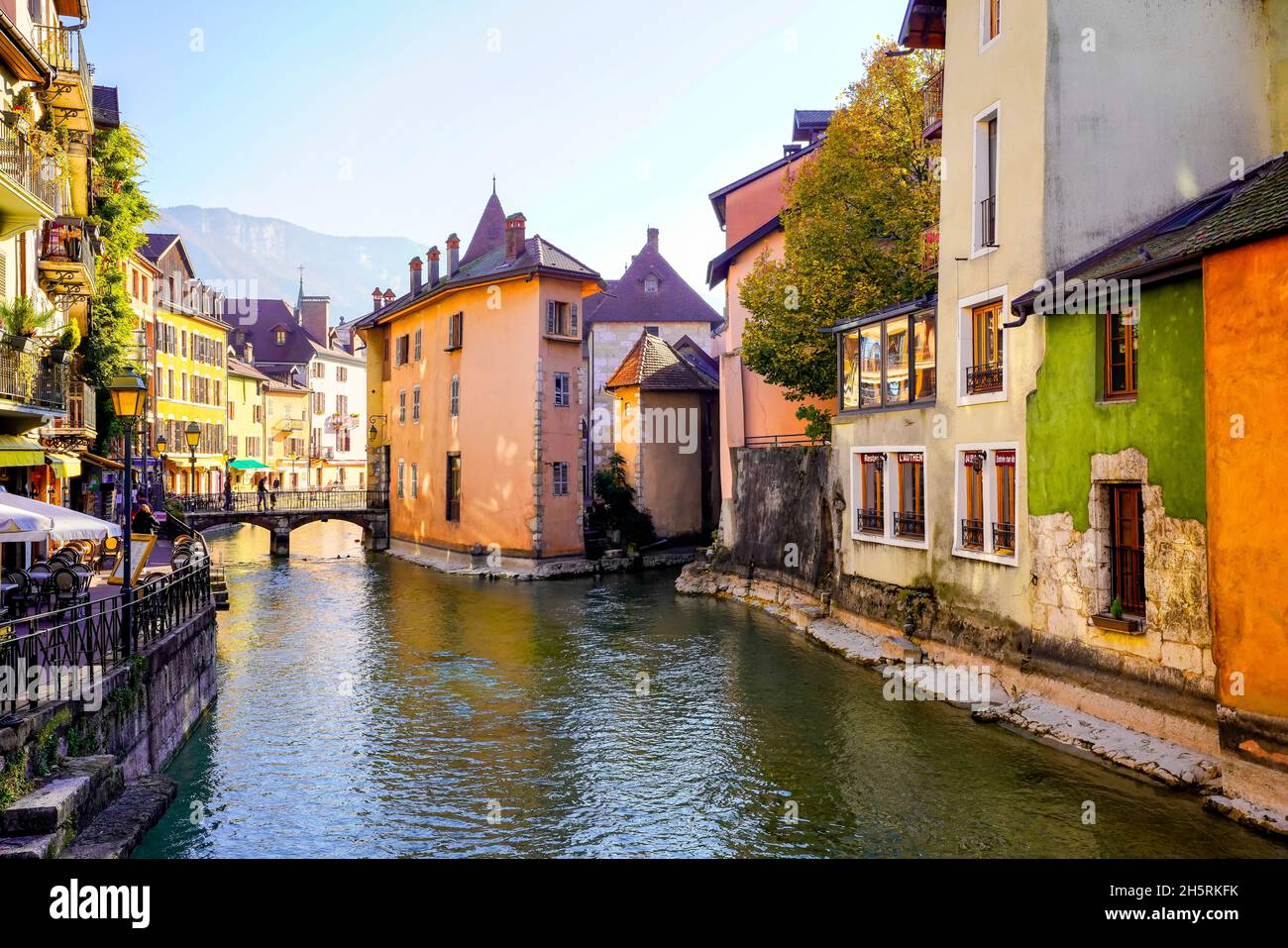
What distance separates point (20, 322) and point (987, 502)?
745 inches

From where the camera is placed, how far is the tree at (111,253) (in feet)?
100

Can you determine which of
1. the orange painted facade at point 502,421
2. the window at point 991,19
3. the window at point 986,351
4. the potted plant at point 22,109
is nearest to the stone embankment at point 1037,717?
the window at point 986,351

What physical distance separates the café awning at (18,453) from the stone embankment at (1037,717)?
16848 mm

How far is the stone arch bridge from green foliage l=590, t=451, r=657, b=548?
12495 mm

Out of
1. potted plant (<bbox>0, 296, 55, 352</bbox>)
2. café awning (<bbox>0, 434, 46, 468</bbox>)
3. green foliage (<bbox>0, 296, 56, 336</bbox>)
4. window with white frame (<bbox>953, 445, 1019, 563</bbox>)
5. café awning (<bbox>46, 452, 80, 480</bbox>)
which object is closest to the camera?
window with white frame (<bbox>953, 445, 1019, 563</bbox>)

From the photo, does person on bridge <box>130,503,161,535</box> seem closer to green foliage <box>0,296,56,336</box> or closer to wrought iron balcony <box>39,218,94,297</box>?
wrought iron balcony <box>39,218,94,297</box>

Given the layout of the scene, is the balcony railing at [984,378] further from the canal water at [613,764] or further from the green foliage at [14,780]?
the green foliage at [14,780]

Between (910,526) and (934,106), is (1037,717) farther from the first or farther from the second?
(934,106)

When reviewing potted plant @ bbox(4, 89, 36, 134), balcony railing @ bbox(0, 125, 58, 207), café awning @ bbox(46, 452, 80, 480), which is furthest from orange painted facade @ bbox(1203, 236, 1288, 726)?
café awning @ bbox(46, 452, 80, 480)

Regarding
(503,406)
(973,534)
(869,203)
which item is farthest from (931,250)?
(503,406)

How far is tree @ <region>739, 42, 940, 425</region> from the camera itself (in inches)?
998

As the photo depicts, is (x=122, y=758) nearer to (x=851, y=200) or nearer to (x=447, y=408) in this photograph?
(x=851, y=200)
